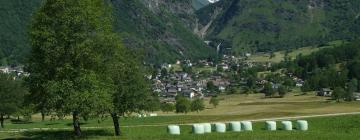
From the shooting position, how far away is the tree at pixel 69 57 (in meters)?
43.4

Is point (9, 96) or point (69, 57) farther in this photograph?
point (9, 96)

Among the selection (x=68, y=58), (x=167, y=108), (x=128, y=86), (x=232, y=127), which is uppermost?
(x=68, y=58)

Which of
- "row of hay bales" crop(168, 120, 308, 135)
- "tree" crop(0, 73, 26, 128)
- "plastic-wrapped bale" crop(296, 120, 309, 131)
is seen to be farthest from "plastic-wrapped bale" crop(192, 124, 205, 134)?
"tree" crop(0, 73, 26, 128)

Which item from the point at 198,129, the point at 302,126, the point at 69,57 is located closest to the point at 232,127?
the point at 198,129

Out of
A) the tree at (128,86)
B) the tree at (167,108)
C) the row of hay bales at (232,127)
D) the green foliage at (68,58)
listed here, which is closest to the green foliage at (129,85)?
the tree at (128,86)

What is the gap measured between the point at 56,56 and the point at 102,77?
464 centimetres

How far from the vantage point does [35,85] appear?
45.8 meters

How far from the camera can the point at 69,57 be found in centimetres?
4428

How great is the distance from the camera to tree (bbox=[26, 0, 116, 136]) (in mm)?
43406

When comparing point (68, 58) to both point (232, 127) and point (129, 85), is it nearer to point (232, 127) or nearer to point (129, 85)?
point (129, 85)

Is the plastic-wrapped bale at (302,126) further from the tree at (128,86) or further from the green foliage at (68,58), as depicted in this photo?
the green foliage at (68,58)

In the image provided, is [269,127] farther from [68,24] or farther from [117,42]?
[68,24]

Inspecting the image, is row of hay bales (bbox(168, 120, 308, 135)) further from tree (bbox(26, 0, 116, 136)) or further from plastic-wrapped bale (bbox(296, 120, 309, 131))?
tree (bbox(26, 0, 116, 136))

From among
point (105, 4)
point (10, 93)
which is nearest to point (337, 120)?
point (105, 4)
